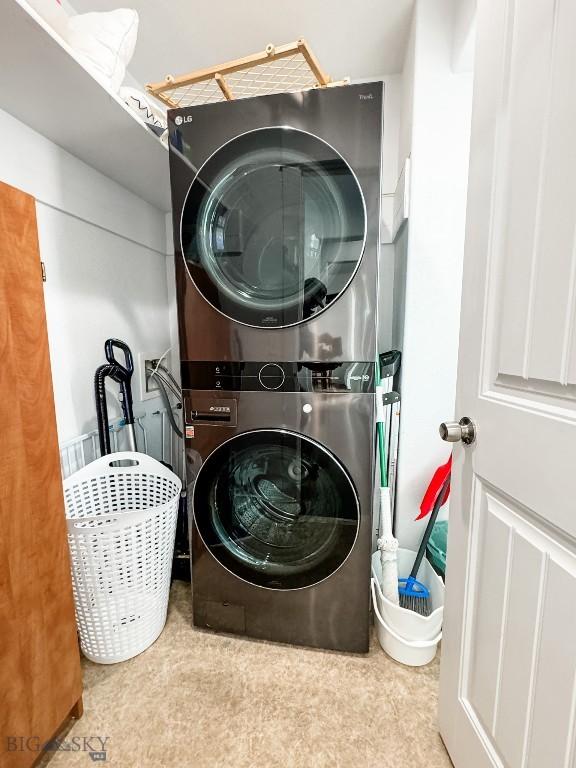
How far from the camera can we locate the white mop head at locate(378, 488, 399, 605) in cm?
127

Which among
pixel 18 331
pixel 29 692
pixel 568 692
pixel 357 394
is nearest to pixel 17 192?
pixel 18 331

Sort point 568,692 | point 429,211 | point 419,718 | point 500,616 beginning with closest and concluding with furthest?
point 568,692 < point 500,616 < point 419,718 < point 429,211

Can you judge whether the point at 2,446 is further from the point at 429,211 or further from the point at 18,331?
the point at 429,211

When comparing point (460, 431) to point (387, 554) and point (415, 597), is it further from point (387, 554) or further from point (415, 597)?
point (415, 597)

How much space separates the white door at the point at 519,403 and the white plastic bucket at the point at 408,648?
0.31 meters

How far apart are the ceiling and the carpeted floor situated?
2.48 metres

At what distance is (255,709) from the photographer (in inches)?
43.5

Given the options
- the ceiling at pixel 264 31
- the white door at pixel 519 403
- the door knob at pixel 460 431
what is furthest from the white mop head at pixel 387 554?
the ceiling at pixel 264 31

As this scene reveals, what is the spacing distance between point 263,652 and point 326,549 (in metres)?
0.48

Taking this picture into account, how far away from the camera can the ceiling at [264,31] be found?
1.39 m

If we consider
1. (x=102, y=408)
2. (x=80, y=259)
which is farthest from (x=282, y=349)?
(x=80, y=259)

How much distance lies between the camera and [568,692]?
57cm

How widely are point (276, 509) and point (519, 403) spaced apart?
912 millimetres

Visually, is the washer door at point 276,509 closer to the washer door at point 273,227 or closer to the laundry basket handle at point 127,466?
the laundry basket handle at point 127,466
